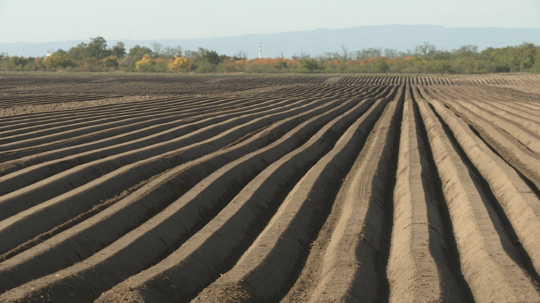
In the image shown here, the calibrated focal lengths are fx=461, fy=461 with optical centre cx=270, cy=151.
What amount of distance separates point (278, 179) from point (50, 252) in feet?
11.6

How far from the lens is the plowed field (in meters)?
3.87

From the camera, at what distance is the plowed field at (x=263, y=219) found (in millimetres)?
3873

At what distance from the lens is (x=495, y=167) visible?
7.62 metres

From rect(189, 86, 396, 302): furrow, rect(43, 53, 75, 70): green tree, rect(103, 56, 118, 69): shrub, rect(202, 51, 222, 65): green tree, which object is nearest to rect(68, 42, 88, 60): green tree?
rect(43, 53, 75, 70): green tree

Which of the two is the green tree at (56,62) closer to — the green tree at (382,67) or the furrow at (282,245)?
the green tree at (382,67)

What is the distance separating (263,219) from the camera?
18.7 ft

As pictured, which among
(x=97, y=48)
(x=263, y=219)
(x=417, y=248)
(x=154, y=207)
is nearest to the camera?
(x=417, y=248)

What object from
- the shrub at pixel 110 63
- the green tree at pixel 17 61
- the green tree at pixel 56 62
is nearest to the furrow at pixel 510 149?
the shrub at pixel 110 63

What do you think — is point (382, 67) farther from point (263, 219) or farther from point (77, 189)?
point (77, 189)

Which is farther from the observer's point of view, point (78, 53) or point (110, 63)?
point (78, 53)

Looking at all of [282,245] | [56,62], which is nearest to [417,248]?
[282,245]

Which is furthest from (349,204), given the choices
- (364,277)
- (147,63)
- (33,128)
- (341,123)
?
(147,63)

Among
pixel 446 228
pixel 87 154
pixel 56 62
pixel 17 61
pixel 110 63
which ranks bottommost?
pixel 446 228

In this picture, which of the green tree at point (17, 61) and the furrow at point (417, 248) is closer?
the furrow at point (417, 248)
